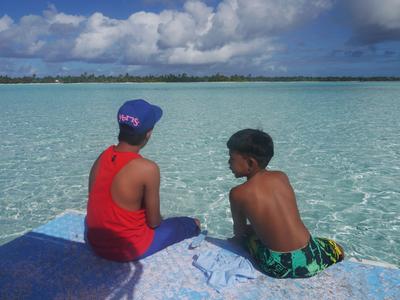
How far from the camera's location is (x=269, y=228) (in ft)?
7.18

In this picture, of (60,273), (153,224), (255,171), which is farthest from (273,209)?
(60,273)

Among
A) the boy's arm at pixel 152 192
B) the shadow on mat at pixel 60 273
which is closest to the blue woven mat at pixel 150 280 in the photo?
the shadow on mat at pixel 60 273

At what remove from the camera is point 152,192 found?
7.42ft

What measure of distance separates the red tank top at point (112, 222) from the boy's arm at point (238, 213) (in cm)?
64

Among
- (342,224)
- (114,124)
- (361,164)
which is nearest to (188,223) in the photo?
(342,224)

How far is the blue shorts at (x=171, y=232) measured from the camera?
2.61 m

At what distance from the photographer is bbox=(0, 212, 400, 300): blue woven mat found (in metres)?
2.22

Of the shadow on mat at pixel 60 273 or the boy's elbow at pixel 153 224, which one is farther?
the boy's elbow at pixel 153 224

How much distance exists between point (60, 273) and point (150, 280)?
672 millimetres

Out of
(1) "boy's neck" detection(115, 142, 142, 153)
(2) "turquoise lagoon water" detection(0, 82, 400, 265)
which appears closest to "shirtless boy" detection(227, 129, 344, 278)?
(1) "boy's neck" detection(115, 142, 142, 153)

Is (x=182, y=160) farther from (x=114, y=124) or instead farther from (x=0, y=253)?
(x=114, y=124)

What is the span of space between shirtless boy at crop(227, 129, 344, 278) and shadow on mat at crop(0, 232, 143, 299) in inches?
37.5

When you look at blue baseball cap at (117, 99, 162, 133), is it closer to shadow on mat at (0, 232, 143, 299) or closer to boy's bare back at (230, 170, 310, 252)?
boy's bare back at (230, 170, 310, 252)

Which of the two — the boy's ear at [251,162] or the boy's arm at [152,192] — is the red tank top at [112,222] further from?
the boy's ear at [251,162]
